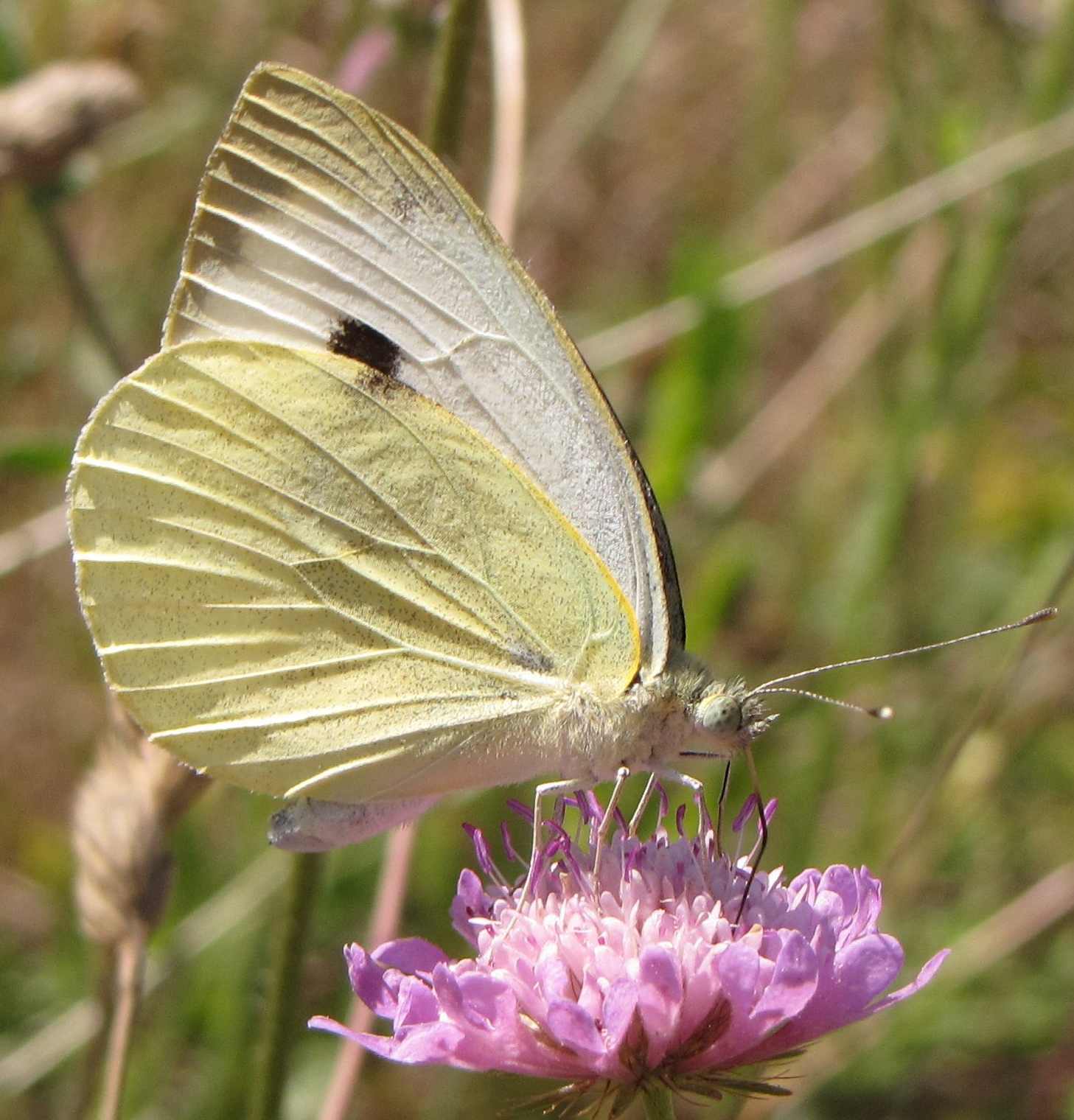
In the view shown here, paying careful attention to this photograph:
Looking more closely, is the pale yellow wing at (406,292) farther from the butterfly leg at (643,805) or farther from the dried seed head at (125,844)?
the dried seed head at (125,844)

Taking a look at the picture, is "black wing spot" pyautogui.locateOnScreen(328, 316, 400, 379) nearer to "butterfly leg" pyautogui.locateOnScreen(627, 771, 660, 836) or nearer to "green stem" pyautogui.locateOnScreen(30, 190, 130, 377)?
"green stem" pyautogui.locateOnScreen(30, 190, 130, 377)

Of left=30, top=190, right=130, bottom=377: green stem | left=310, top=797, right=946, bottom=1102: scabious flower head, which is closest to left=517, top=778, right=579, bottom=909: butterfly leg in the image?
left=310, top=797, right=946, bottom=1102: scabious flower head

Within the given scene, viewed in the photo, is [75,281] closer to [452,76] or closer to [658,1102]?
[452,76]

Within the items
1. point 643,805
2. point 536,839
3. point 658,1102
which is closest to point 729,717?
point 643,805

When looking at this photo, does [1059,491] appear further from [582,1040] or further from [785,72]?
[582,1040]

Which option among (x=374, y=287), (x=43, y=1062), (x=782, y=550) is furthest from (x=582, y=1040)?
(x=782, y=550)
